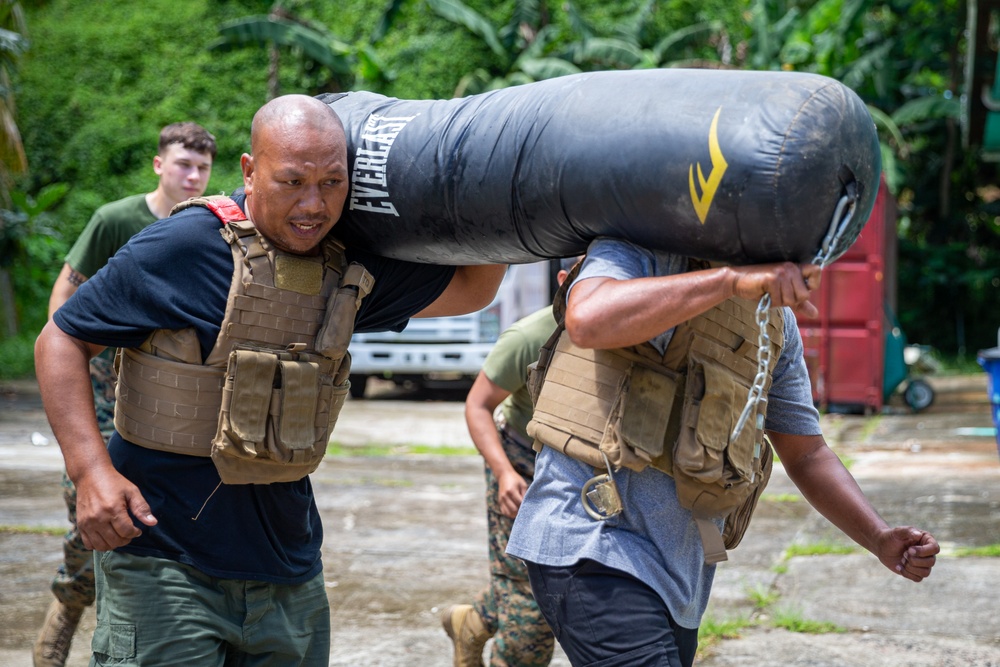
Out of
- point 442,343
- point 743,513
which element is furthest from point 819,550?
point 442,343

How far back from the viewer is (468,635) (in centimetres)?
395

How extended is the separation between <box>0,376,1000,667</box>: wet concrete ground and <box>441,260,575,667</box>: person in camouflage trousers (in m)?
0.57

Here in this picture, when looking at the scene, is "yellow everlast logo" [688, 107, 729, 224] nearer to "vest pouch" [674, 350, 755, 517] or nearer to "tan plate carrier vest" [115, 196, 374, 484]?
"vest pouch" [674, 350, 755, 517]

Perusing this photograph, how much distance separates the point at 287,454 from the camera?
2.56 m

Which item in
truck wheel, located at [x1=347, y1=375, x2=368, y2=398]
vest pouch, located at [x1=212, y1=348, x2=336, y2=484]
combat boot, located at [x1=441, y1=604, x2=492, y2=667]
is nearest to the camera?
vest pouch, located at [x1=212, y1=348, x2=336, y2=484]

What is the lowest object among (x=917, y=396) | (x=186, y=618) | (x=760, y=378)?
(x=917, y=396)

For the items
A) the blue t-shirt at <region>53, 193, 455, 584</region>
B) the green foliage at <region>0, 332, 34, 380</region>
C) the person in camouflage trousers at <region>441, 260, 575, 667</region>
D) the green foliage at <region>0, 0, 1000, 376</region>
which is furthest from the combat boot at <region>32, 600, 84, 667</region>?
the green foliage at <region>0, 0, 1000, 376</region>

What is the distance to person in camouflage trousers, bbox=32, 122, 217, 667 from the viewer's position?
396 centimetres

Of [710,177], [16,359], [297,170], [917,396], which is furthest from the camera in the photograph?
[16,359]

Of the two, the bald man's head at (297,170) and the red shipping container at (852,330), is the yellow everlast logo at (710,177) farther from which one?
the red shipping container at (852,330)

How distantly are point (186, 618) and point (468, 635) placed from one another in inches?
64.6

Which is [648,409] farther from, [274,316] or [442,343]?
[442,343]

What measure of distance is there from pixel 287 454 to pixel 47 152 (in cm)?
1894

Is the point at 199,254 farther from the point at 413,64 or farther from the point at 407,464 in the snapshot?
the point at 413,64
